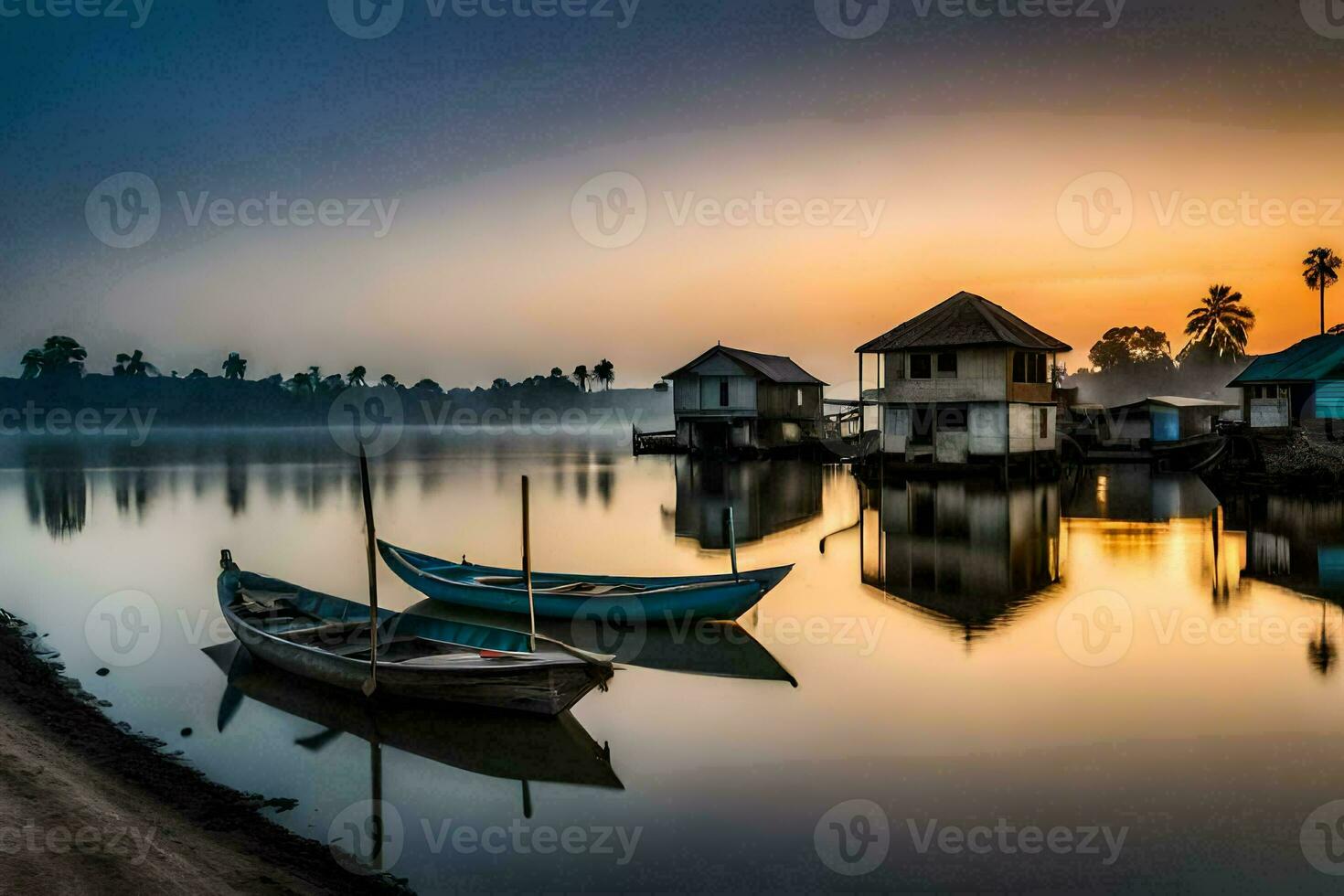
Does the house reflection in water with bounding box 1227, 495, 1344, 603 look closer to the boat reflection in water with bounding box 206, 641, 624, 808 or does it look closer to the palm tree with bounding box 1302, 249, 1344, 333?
the boat reflection in water with bounding box 206, 641, 624, 808

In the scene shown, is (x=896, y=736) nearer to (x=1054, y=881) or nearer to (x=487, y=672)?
(x=1054, y=881)

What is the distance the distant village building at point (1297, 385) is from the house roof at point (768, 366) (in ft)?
78.1

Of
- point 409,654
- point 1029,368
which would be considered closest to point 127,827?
point 409,654

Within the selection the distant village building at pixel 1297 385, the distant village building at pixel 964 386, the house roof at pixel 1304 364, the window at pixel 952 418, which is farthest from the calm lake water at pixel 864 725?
the distant village building at pixel 1297 385

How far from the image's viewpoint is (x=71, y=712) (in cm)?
1059

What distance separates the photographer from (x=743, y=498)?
3428 cm

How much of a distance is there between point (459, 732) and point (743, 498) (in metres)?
25.1

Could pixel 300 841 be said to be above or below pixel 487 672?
below

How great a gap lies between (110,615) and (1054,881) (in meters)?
17.0

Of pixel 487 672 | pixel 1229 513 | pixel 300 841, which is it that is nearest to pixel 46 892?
pixel 300 841

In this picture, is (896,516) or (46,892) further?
(896,516)

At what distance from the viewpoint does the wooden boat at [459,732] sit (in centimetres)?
903

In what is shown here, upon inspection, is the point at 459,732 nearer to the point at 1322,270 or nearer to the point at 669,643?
the point at 669,643

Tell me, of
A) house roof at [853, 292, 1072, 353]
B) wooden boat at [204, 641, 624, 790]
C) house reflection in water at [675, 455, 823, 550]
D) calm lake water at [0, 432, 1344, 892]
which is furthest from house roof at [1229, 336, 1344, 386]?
wooden boat at [204, 641, 624, 790]
